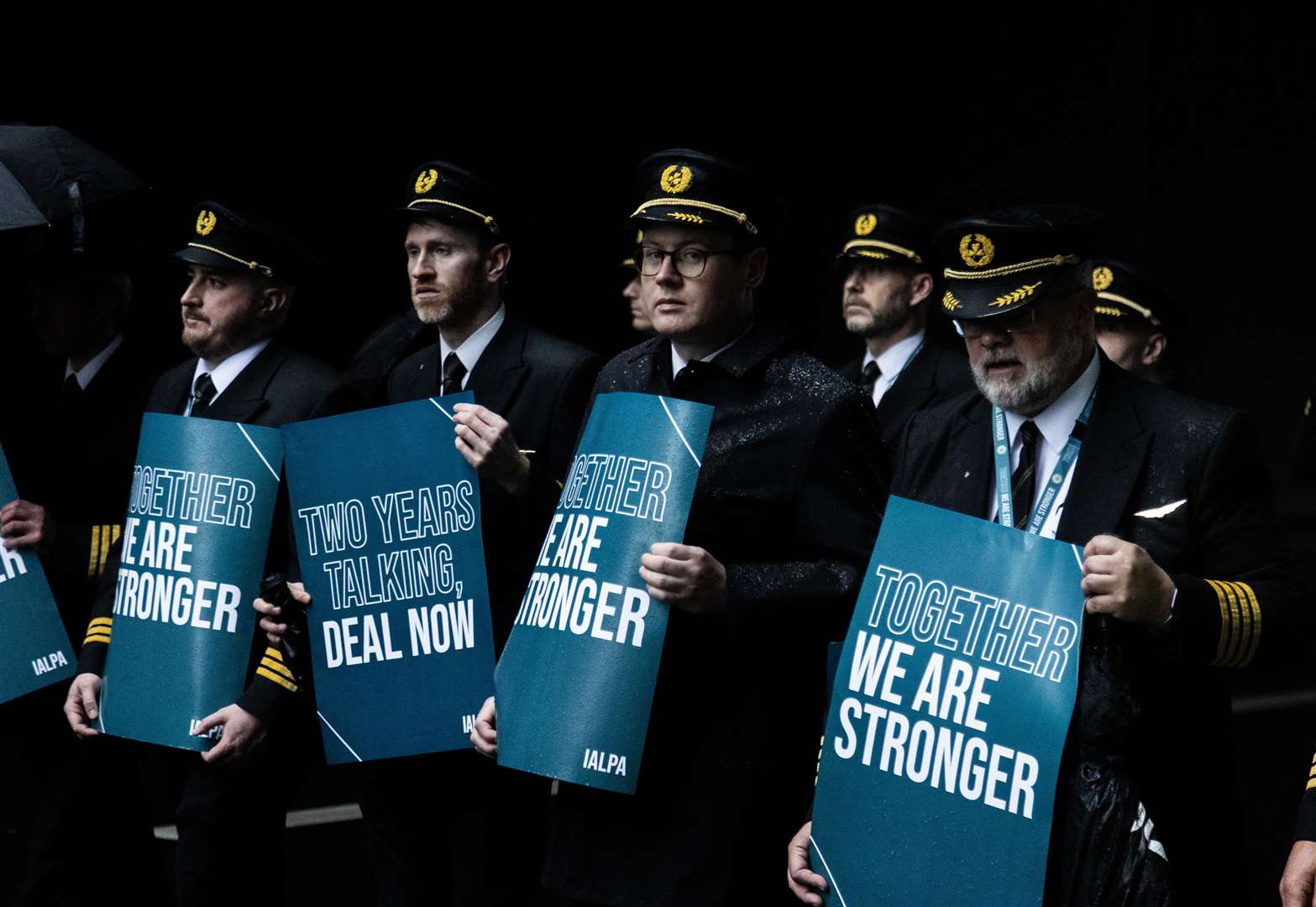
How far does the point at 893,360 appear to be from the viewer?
6344 millimetres

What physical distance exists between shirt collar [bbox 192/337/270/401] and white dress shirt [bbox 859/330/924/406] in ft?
8.68

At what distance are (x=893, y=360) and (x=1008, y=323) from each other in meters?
3.41

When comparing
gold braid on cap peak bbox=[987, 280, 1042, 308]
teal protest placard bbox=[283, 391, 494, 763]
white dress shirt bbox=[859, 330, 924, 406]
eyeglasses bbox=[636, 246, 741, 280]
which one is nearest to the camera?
gold braid on cap peak bbox=[987, 280, 1042, 308]

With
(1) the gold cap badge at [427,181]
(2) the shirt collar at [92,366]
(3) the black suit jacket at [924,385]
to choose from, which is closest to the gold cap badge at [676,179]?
(1) the gold cap badge at [427,181]

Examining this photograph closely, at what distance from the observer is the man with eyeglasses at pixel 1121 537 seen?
2.60 metres

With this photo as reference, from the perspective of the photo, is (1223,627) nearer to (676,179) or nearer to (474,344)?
(676,179)

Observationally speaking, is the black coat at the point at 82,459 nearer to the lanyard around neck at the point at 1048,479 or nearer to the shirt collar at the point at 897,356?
the lanyard around neck at the point at 1048,479

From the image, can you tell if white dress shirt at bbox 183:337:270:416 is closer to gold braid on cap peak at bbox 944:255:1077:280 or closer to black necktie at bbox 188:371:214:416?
black necktie at bbox 188:371:214:416

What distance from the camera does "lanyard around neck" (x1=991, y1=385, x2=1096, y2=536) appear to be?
115 inches

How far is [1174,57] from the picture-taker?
333 inches

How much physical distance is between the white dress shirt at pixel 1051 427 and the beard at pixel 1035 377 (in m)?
0.02

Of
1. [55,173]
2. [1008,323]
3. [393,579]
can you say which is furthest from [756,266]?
[55,173]

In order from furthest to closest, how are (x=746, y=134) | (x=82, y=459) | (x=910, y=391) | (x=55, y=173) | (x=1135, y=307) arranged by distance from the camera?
1. (x=746, y=134)
2. (x=910, y=391)
3. (x=1135, y=307)
4. (x=82, y=459)
5. (x=55, y=173)

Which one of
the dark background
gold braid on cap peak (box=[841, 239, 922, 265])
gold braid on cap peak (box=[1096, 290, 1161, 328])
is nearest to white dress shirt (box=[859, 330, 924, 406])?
gold braid on cap peak (box=[841, 239, 922, 265])
